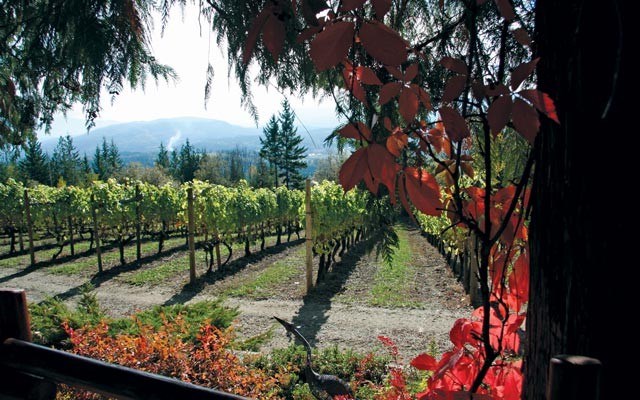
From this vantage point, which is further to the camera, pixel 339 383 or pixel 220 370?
pixel 220 370

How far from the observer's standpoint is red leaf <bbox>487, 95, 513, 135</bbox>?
22.4 inches

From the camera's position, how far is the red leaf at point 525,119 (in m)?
0.54

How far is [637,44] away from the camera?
48 cm

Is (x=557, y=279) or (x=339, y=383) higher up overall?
(x=557, y=279)

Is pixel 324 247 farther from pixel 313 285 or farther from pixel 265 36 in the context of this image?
pixel 265 36

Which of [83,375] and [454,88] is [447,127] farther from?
[83,375]

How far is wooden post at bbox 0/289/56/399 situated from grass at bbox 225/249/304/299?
6755 millimetres

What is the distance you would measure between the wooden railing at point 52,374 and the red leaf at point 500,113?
647 mm

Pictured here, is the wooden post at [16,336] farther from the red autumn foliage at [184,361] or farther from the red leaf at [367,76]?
the red autumn foliage at [184,361]

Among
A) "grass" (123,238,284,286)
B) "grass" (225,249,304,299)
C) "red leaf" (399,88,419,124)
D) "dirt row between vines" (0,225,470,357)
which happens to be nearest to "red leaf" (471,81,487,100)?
"red leaf" (399,88,419,124)

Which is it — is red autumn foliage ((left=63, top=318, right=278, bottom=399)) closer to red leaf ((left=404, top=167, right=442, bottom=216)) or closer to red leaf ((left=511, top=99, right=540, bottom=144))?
red leaf ((left=404, top=167, right=442, bottom=216))

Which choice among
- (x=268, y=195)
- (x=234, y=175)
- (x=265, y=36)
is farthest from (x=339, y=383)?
(x=234, y=175)

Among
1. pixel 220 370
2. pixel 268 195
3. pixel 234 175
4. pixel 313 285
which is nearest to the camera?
pixel 220 370

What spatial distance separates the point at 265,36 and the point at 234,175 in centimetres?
6977
